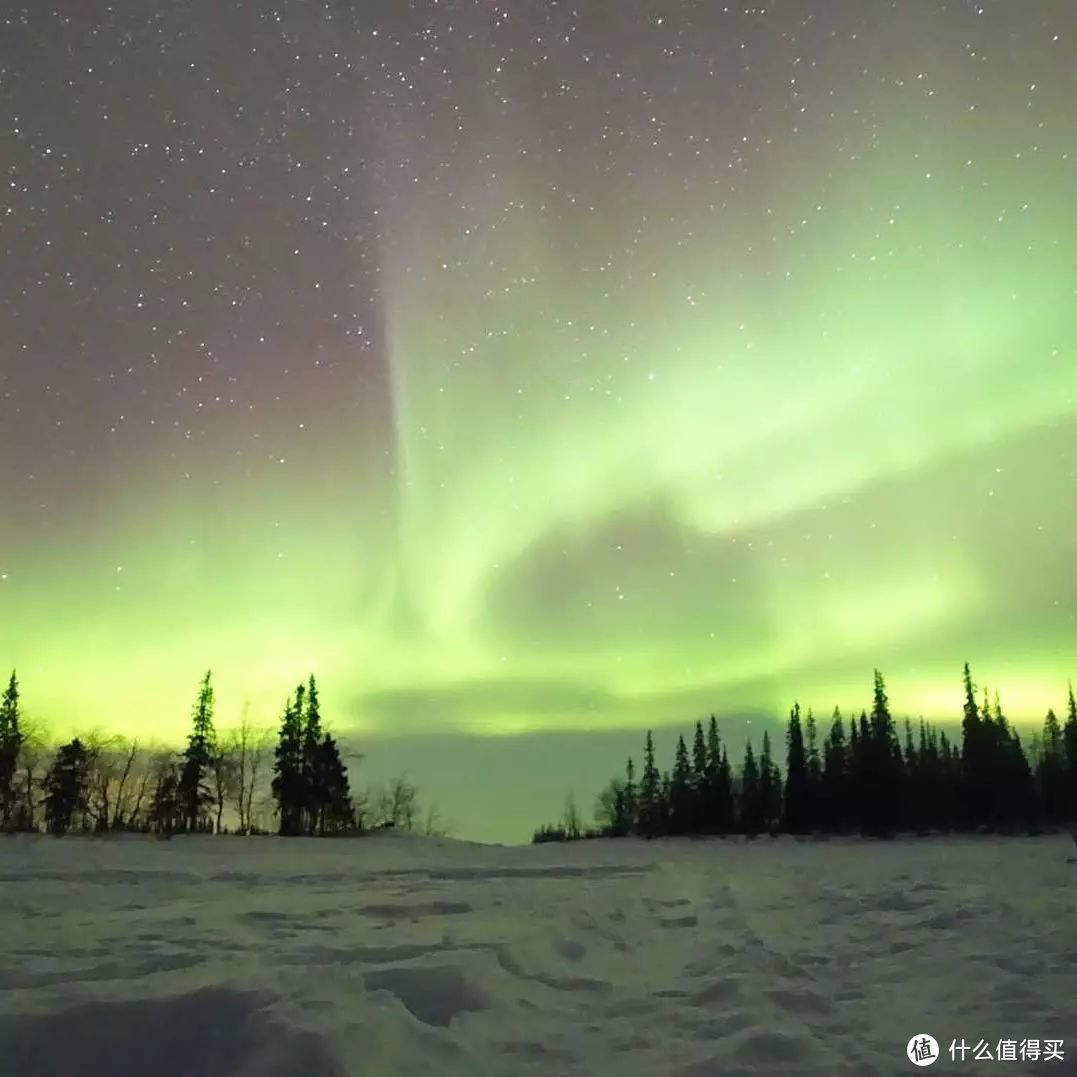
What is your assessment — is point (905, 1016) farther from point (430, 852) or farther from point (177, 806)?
point (177, 806)

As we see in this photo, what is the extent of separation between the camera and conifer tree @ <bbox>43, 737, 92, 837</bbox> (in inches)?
2172

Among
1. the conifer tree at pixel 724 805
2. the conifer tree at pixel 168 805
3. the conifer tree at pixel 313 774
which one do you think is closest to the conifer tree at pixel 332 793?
the conifer tree at pixel 313 774

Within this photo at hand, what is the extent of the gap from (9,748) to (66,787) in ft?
13.5

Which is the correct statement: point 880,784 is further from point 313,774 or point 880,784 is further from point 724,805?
point 313,774

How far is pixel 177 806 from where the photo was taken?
5550 cm

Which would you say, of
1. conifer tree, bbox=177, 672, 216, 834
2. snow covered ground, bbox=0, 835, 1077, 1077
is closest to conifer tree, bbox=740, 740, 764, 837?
conifer tree, bbox=177, 672, 216, 834

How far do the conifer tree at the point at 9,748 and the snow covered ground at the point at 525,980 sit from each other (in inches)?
1838

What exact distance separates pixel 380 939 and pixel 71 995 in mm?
3395

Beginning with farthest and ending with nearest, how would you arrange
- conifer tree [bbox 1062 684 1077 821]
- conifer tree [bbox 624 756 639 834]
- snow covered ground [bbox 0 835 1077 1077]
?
1. conifer tree [bbox 624 756 639 834]
2. conifer tree [bbox 1062 684 1077 821]
3. snow covered ground [bbox 0 835 1077 1077]

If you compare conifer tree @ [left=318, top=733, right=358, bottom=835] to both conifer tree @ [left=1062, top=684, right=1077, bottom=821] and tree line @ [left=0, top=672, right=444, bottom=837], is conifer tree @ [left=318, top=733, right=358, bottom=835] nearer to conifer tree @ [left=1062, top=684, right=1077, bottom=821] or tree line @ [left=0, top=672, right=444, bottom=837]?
tree line @ [left=0, top=672, right=444, bottom=837]

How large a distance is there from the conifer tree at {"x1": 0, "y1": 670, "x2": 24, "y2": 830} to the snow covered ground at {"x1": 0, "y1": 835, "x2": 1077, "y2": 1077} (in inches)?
1838

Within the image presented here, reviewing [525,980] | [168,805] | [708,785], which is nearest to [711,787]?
[708,785]

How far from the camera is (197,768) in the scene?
54.2 m

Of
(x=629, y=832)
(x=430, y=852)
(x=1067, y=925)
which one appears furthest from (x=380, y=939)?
(x=629, y=832)
